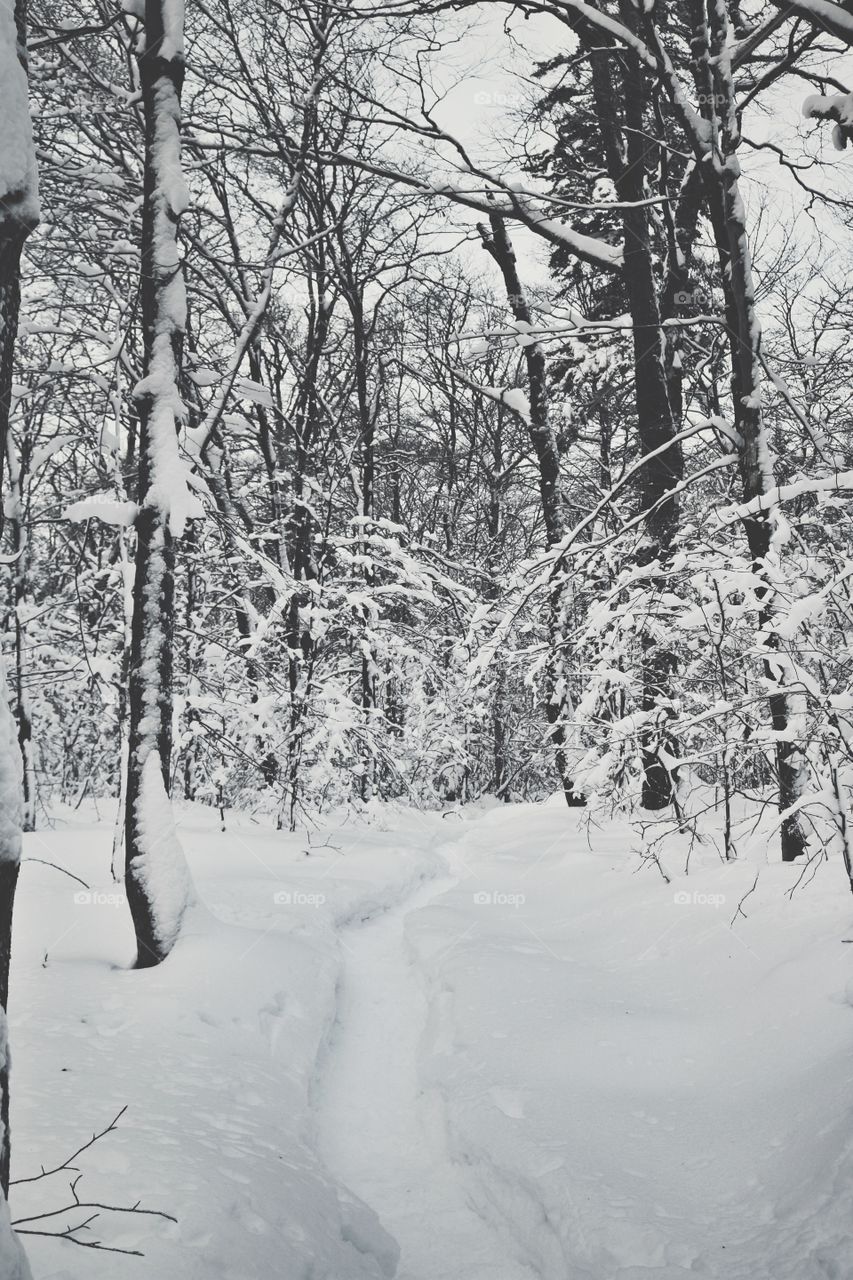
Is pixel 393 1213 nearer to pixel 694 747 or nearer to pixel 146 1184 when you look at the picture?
pixel 146 1184

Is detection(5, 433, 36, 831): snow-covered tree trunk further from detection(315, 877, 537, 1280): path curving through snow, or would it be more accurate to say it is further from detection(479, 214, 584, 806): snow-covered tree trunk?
detection(479, 214, 584, 806): snow-covered tree trunk

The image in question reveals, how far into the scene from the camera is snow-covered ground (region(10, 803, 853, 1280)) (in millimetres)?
2496

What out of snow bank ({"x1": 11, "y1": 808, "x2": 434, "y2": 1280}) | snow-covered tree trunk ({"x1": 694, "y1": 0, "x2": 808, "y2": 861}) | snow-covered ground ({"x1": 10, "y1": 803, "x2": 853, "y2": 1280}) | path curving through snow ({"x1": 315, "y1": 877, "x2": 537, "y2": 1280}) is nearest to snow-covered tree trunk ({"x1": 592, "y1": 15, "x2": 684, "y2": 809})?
snow-covered tree trunk ({"x1": 694, "y1": 0, "x2": 808, "y2": 861})

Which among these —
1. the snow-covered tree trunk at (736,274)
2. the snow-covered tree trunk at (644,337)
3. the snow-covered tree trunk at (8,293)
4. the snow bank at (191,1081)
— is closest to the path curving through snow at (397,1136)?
the snow bank at (191,1081)

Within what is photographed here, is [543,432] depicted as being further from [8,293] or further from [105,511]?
[8,293]

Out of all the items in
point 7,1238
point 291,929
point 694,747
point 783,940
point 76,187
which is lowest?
point 291,929

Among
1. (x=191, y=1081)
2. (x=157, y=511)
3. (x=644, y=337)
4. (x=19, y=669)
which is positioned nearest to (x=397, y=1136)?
(x=191, y=1081)

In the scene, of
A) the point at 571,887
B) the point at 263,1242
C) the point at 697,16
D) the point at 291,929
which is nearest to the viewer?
the point at 263,1242

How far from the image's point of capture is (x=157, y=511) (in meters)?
5.08

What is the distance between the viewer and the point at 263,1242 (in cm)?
242

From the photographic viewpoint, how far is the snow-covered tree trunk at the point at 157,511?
4.85 metres

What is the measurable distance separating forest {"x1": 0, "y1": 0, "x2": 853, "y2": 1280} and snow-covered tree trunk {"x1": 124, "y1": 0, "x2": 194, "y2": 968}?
28 mm

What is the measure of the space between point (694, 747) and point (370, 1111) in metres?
5.32

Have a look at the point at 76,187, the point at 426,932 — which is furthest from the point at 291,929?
the point at 76,187
